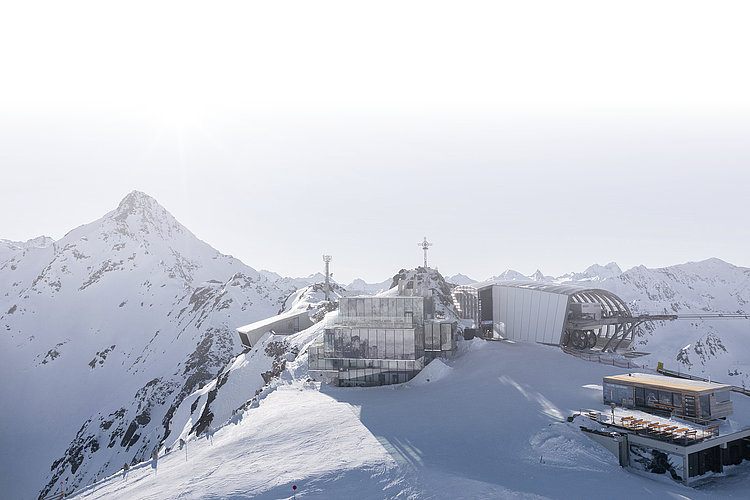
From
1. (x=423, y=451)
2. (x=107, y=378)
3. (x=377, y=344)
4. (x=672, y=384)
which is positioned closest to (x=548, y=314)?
(x=377, y=344)

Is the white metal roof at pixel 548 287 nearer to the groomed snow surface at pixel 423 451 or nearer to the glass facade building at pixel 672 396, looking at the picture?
the groomed snow surface at pixel 423 451

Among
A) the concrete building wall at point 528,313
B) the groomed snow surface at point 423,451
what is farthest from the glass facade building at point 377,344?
the concrete building wall at point 528,313

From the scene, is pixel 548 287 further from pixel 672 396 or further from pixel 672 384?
pixel 672 396

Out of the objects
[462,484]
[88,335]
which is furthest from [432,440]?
[88,335]

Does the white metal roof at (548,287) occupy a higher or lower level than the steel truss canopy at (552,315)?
higher

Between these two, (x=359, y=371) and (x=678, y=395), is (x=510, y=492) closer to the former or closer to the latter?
(x=678, y=395)

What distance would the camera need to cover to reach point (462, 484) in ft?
88.9

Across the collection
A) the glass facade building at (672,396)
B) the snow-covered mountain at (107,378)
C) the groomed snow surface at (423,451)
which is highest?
the glass facade building at (672,396)

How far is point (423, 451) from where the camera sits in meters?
32.3

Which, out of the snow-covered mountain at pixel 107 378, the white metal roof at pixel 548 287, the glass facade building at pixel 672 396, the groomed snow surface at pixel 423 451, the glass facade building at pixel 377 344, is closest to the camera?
the groomed snow surface at pixel 423 451

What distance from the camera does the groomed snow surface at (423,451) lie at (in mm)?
27750

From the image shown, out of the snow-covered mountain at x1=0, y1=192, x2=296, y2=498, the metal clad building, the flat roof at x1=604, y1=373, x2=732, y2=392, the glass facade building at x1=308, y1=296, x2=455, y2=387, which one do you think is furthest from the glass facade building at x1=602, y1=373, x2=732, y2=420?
the snow-covered mountain at x1=0, y1=192, x2=296, y2=498

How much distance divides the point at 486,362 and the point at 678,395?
20.6 metres

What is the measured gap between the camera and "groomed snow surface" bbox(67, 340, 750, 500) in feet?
91.0
